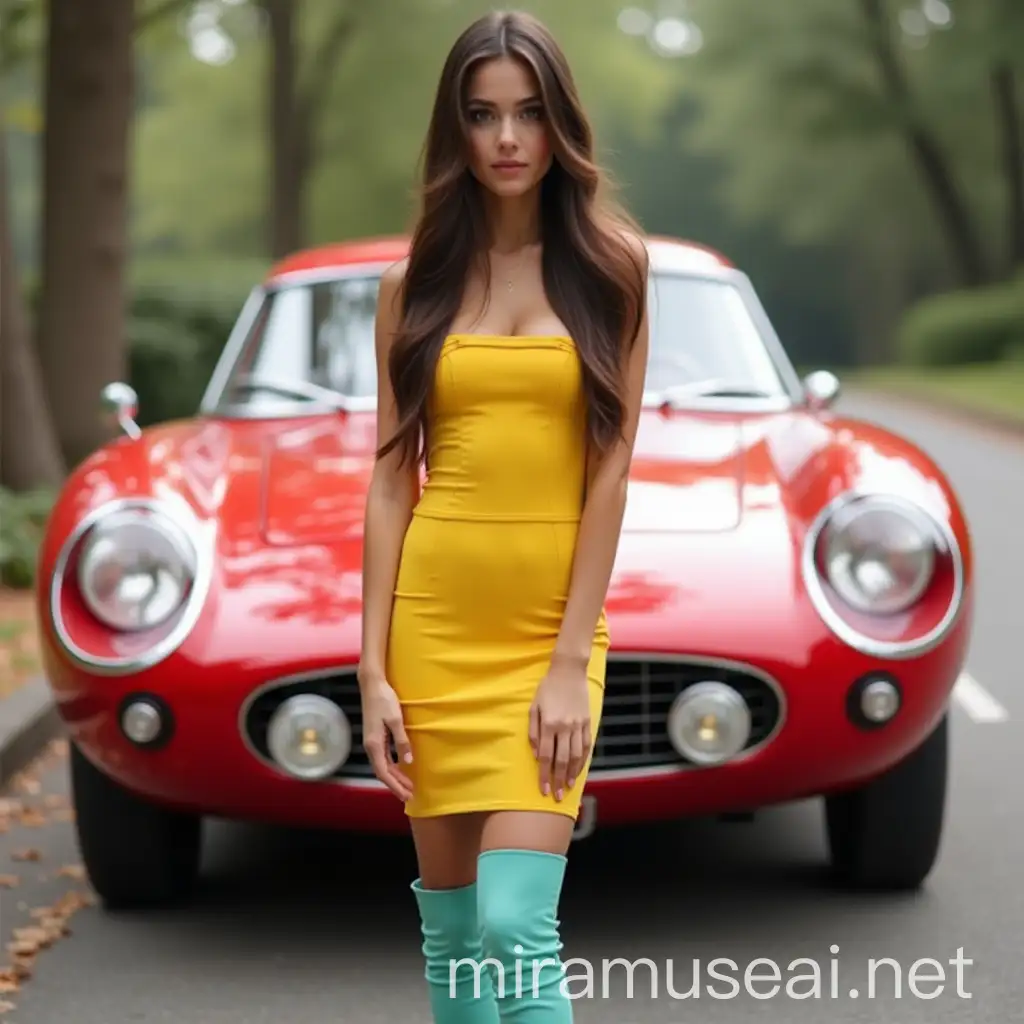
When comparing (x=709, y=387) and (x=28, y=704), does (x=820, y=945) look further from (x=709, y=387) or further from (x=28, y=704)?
(x=28, y=704)

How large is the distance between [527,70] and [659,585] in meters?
1.66

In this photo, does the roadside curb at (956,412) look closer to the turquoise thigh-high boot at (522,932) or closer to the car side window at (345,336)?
the car side window at (345,336)

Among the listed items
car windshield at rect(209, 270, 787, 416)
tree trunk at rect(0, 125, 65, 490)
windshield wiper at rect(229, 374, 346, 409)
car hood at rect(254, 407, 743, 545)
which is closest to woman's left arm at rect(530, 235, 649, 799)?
car hood at rect(254, 407, 743, 545)

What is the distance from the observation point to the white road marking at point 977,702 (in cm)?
689

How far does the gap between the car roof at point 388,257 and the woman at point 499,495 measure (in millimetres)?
2929

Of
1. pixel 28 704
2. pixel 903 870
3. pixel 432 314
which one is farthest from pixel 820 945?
pixel 28 704

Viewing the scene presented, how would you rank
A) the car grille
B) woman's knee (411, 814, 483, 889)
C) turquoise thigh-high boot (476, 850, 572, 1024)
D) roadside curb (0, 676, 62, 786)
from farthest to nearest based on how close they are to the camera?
1. roadside curb (0, 676, 62, 786)
2. the car grille
3. woman's knee (411, 814, 483, 889)
4. turquoise thigh-high boot (476, 850, 572, 1024)

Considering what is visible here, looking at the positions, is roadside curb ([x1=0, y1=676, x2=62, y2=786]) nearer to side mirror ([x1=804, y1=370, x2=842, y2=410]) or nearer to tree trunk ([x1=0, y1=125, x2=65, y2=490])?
side mirror ([x1=804, y1=370, x2=842, y2=410])

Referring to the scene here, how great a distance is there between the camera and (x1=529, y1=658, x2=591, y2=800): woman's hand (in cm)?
279

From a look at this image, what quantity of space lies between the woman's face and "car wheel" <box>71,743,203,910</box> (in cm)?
211

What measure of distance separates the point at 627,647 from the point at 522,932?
4.89 ft

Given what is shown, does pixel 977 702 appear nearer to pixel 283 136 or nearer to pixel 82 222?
pixel 82 222

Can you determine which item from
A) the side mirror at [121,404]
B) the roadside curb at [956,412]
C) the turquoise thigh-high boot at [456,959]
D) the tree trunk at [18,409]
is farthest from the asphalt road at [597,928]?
the roadside curb at [956,412]

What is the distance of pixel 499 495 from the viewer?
2.88m
